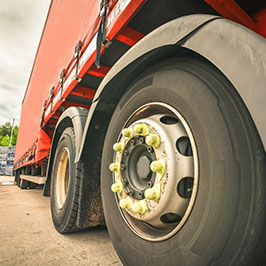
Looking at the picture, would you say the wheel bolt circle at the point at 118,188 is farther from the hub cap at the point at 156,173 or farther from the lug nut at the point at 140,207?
the lug nut at the point at 140,207

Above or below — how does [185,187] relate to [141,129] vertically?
below

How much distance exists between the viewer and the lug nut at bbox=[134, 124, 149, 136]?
3.02 ft

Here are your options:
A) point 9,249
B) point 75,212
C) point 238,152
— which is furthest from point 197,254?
point 9,249

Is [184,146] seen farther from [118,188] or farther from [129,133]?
[118,188]

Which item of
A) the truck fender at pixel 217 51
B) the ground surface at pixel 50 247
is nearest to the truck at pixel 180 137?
the truck fender at pixel 217 51

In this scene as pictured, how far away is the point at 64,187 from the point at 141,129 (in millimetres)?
1466

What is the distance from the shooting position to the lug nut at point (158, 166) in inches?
30.7

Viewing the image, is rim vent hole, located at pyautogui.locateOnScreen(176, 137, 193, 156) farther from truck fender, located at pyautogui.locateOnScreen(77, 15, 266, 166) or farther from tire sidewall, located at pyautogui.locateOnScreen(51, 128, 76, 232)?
tire sidewall, located at pyautogui.locateOnScreen(51, 128, 76, 232)

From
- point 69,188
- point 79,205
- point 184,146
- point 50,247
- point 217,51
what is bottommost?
point 50,247

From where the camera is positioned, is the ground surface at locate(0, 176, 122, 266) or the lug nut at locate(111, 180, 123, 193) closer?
the lug nut at locate(111, 180, 123, 193)

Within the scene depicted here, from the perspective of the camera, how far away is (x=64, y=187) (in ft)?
6.71

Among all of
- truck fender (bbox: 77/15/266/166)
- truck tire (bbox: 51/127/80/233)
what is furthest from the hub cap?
truck tire (bbox: 51/127/80/233)

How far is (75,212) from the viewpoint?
1498 millimetres

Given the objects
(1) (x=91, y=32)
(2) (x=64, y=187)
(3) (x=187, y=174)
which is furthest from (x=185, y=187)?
(2) (x=64, y=187)
